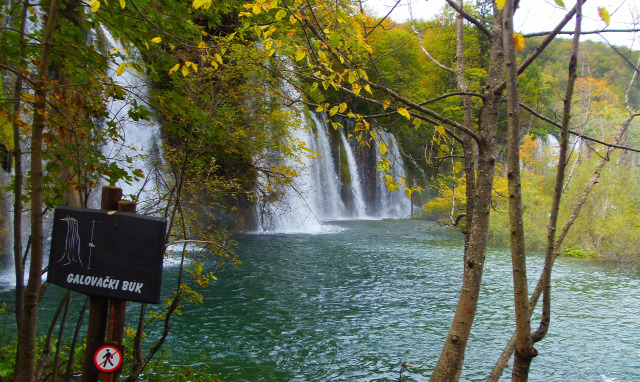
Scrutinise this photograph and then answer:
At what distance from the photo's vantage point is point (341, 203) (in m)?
26.3

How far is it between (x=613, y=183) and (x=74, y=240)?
18258mm

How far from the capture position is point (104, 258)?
2041 mm

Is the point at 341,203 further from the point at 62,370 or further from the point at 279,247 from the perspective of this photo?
the point at 62,370

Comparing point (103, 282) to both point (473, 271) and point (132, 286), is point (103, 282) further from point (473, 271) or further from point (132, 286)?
point (473, 271)

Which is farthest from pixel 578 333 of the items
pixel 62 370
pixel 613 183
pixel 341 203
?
pixel 341 203

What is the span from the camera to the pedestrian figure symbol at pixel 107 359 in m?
2.07

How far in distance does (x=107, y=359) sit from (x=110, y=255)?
1.56 ft

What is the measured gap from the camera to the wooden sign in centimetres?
204

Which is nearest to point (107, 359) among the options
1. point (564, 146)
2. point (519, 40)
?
point (564, 146)

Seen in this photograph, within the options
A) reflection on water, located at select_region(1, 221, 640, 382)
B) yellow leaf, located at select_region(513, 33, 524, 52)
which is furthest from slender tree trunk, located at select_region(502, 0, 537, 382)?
reflection on water, located at select_region(1, 221, 640, 382)

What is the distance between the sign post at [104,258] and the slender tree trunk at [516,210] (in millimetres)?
1617

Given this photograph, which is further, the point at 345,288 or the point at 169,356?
the point at 345,288

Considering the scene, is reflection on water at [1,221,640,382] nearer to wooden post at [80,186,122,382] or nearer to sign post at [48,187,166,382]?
wooden post at [80,186,122,382]

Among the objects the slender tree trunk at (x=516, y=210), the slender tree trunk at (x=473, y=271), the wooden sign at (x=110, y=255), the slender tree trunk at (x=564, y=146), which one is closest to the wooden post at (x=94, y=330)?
the wooden sign at (x=110, y=255)
